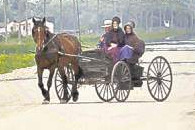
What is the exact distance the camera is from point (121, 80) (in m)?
15.7

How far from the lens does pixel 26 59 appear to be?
4978cm

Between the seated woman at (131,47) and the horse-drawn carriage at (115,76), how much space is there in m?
0.16

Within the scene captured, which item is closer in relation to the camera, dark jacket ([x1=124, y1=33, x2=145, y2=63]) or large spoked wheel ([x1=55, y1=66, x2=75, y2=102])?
dark jacket ([x1=124, y1=33, x2=145, y2=63])

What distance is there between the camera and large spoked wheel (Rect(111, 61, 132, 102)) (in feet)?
51.4

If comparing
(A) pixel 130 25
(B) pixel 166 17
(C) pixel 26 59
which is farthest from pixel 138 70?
(B) pixel 166 17

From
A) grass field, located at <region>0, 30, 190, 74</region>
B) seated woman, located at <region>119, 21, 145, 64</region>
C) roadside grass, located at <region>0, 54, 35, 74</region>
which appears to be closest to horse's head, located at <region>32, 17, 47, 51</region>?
seated woman, located at <region>119, 21, 145, 64</region>

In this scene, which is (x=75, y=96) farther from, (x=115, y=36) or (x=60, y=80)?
(x=115, y=36)

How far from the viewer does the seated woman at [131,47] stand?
16.0 m

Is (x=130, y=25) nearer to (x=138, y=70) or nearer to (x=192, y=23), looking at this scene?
(x=138, y=70)

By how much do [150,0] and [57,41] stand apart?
347ft

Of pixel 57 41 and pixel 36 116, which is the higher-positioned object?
pixel 57 41

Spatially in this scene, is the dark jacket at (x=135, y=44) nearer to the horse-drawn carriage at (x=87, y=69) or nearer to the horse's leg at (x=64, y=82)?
the horse-drawn carriage at (x=87, y=69)

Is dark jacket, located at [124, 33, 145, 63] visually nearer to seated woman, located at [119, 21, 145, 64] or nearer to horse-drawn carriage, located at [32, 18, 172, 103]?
seated woman, located at [119, 21, 145, 64]

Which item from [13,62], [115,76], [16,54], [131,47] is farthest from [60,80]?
[16,54]
